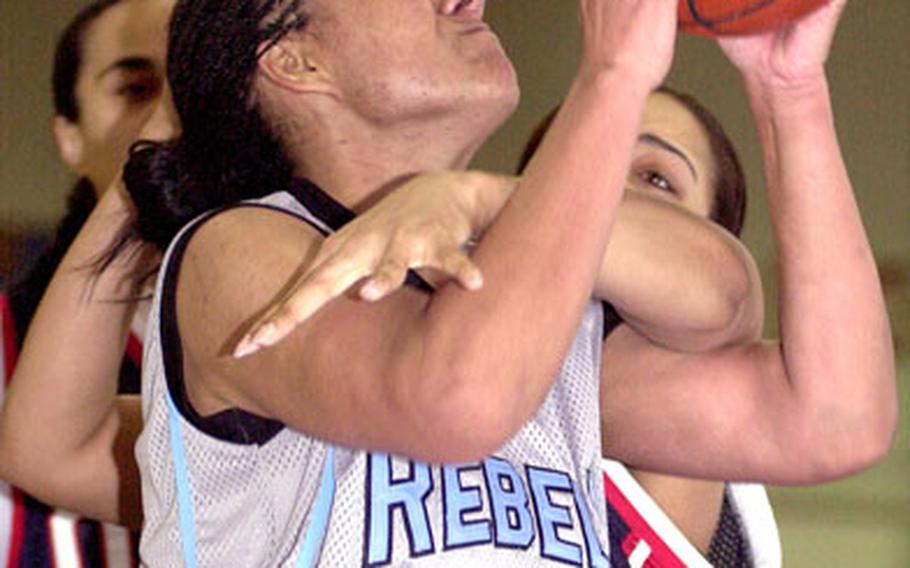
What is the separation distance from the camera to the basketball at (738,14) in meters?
1.21

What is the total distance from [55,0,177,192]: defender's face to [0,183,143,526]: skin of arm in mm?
461

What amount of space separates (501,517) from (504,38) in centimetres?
259

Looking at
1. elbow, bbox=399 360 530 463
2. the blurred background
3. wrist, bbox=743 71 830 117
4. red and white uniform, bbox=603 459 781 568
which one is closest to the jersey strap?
red and white uniform, bbox=603 459 781 568

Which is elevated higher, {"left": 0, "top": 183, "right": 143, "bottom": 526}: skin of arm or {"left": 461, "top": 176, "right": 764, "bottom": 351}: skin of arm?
{"left": 461, "top": 176, "right": 764, "bottom": 351}: skin of arm

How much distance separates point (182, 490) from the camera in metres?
1.18

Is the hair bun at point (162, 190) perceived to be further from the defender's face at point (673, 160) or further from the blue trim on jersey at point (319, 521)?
the defender's face at point (673, 160)

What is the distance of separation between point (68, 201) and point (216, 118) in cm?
83

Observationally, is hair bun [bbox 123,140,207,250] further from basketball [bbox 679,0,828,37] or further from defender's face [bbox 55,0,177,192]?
defender's face [bbox 55,0,177,192]

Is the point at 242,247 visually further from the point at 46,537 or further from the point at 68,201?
the point at 68,201

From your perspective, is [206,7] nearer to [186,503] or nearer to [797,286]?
[186,503]

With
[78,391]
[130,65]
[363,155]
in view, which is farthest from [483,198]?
[130,65]

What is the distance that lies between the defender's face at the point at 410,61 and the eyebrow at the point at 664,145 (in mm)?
579

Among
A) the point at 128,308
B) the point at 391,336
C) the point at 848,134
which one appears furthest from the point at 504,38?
the point at 391,336

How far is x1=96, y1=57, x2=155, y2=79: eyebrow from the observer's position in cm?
206
